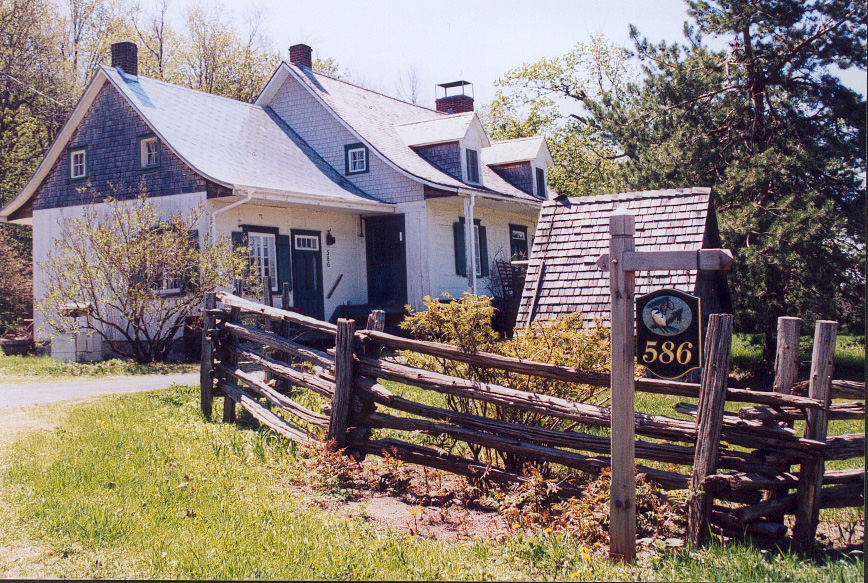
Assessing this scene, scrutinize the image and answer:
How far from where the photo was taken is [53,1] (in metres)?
31.2

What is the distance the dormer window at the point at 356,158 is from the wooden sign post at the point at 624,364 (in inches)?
687

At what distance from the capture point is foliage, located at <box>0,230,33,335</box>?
74.3ft

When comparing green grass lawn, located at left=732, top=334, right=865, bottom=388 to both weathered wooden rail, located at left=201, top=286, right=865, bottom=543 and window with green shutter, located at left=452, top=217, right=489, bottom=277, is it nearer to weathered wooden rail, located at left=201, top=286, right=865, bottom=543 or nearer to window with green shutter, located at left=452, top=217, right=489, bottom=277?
Answer: window with green shutter, located at left=452, top=217, right=489, bottom=277

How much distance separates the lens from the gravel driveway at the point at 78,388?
1110cm

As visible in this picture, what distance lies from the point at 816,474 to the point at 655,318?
1.58m

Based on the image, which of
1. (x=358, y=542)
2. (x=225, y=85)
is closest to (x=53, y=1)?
(x=225, y=85)

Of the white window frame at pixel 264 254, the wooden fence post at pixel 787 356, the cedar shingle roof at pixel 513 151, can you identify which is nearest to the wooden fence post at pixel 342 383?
the wooden fence post at pixel 787 356

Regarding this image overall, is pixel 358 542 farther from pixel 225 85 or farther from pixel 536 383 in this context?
pixel 225 85

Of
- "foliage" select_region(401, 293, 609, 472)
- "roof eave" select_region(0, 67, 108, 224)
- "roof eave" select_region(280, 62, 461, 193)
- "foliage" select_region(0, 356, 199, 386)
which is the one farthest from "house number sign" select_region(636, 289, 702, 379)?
"roof eave" select_region(0, 67, 108, 224)

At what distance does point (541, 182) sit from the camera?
2609cm

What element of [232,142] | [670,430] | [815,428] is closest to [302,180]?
[232,142]

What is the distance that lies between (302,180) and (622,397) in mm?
16049

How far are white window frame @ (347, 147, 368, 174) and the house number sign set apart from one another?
17.6m

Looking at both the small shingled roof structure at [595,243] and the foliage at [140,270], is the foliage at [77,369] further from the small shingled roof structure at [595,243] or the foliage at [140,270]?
the small shingled roof structure at [595,243]
